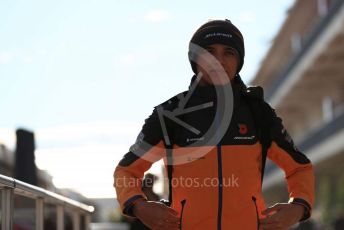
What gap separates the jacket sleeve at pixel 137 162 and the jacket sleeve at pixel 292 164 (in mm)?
530

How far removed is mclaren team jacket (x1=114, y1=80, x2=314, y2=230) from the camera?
150 inches

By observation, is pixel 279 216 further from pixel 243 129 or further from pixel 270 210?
pixel 243 129

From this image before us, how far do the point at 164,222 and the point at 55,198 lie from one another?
225 cm

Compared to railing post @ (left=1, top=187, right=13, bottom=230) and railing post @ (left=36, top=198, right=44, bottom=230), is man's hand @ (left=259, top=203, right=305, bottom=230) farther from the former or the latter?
railing post @ (left=36, top=198, right=44, bottom=230)

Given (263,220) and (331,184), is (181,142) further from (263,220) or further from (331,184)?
(331,184)

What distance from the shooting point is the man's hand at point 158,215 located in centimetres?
375

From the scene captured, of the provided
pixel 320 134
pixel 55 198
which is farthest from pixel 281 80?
pixel 55 198

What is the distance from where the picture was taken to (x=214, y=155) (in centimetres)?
387

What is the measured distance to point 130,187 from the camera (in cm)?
388

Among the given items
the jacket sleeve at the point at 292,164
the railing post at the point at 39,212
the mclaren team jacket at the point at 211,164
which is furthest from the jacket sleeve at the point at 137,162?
the railing post at the point at 39,212

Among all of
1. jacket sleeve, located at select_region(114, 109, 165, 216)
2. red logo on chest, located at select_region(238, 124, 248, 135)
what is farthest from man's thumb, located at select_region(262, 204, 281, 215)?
jacket sleeve, located at select_region(114, 109, 165, 216)

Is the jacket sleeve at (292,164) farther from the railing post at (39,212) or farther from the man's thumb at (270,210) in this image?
the railing post at (39,212)

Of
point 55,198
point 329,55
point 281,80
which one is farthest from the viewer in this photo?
point 281,80

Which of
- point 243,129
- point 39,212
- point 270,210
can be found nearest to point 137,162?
point 243,129
